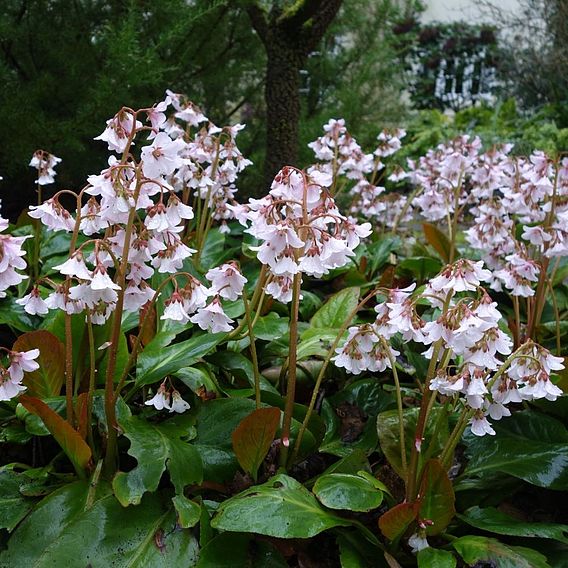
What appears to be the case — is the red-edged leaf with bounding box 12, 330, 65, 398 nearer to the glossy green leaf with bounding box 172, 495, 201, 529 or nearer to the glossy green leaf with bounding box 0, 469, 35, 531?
the glossy green leaf with bounding box 0, 469, 35, 531

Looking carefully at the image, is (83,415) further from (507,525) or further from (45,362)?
(507,525)

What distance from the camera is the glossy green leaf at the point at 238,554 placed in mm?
1448

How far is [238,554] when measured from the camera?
1.48 meters

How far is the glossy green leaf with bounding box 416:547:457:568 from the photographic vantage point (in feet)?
4.72

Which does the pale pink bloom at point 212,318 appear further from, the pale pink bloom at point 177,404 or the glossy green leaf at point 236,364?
the glossy green leaf at point 236,364

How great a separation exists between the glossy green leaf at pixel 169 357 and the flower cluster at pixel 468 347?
404 mm

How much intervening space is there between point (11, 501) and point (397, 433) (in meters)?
1.05

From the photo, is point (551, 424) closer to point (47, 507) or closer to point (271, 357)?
point (271, 357)

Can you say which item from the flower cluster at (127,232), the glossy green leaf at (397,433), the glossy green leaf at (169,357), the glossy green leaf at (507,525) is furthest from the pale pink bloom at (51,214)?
the glossy green leaf at (507,525)

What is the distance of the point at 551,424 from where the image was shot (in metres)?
1.85

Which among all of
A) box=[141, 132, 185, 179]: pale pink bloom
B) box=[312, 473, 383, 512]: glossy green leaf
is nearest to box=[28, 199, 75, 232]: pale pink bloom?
box=[141, 132, 185, 179]: pale pink bloom

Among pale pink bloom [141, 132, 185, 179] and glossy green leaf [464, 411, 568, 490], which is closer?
pale pink bloom [141, 132, 185, 179]

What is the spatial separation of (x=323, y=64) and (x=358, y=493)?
16.3ft

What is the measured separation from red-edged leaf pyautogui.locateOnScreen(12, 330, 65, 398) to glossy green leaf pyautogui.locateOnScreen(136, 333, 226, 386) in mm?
237
